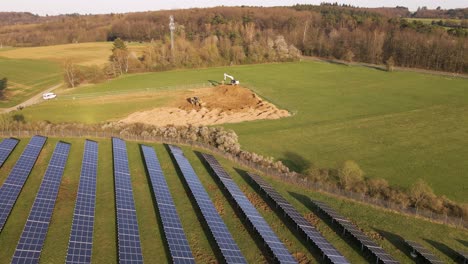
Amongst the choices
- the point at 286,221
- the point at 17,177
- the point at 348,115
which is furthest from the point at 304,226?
the point at 348,115

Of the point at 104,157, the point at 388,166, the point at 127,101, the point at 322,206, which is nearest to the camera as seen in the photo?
the point at 322,206

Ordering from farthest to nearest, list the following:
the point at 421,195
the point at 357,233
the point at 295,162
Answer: the point at 295,162
the point at 421,195
the point at 357,233

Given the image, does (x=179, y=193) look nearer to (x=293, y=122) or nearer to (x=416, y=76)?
(x=293, y=122)

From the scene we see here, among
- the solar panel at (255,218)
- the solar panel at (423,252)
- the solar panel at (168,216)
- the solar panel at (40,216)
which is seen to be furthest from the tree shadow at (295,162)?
the solar panel at (40,216)

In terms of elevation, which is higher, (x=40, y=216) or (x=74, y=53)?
(x=74, y=53)

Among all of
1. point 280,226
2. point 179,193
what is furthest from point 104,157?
point 280,226

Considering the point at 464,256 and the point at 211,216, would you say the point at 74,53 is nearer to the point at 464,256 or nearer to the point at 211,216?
the point at 211,216

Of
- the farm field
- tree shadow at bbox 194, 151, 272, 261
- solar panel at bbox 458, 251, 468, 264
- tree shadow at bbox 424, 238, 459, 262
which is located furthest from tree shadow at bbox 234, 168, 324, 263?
solar panel at bbox 458, 251, 468, 264
